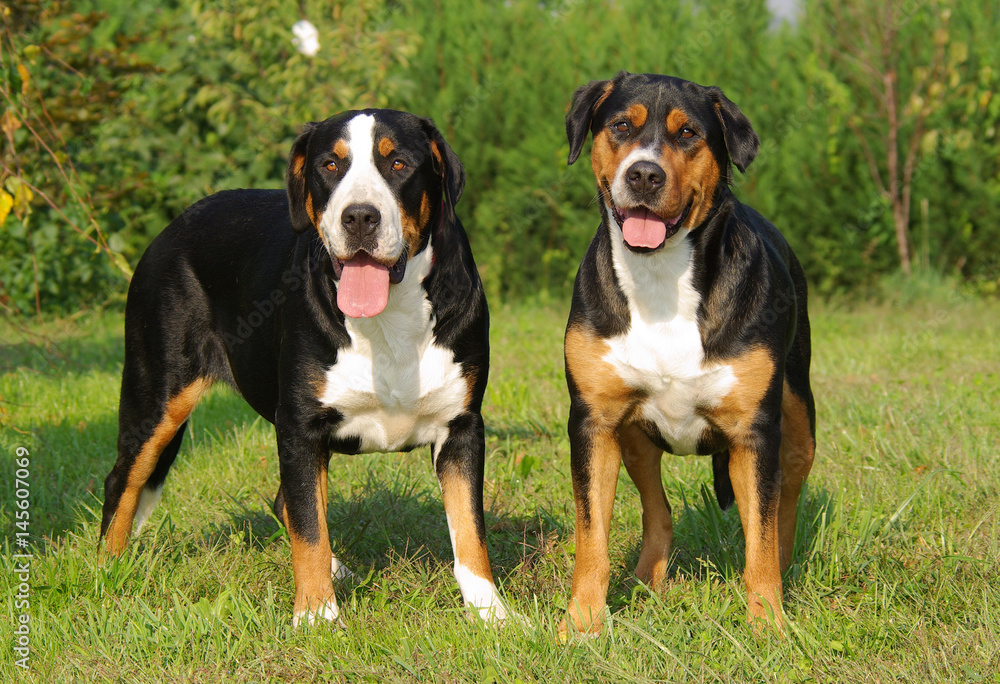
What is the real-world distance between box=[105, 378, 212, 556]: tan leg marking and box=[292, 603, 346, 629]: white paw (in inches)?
41.7

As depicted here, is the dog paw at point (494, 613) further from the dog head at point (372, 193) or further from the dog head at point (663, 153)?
the dog head at point (663, 153)

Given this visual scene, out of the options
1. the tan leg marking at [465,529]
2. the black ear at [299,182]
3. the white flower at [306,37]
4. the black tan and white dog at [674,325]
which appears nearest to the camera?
the black tan and white dog at [674,325]

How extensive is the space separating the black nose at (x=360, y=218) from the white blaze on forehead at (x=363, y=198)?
0.05 ft

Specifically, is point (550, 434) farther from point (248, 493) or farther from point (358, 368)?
point (358, 368)

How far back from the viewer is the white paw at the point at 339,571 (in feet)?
13.3

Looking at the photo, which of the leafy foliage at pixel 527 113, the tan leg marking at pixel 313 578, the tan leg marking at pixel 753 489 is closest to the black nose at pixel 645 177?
the tan leg marking at pixel 753 489

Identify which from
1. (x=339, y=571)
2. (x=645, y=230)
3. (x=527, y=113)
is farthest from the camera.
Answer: (x=527, y=113)

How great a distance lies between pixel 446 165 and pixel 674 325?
100 centimetres

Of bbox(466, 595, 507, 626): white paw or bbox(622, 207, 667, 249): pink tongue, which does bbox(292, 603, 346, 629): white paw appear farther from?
bbox(622, 207, 667, 249): pink tongue

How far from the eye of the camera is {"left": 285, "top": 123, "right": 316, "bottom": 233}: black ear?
3709 mm

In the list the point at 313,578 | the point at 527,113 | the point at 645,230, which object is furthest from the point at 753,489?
the point at 527,113

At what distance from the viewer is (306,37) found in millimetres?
8992

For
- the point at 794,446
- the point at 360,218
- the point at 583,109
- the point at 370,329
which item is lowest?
the point at 794,446

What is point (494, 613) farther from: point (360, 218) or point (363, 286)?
point (360, 218)
